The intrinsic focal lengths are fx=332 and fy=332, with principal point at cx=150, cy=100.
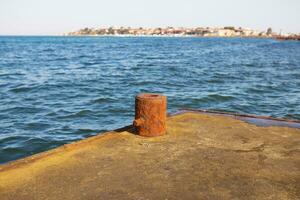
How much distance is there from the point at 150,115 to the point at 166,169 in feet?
4.08

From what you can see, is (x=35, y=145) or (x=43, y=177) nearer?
(x=43, y=177)

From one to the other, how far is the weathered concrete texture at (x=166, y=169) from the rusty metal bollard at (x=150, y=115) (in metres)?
0.14

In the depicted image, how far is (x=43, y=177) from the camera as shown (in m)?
3.60

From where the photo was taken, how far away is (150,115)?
4.94 m

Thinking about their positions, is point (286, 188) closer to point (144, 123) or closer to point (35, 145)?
point (144, 123)

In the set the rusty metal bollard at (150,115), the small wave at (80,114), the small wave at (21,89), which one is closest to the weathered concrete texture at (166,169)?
the rusty metal bollard at (150,115)

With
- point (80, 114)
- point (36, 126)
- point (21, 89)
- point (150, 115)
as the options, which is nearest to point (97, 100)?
point (80, 114)

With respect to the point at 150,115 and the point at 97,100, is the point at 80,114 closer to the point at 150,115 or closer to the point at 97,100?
the point at 97,100

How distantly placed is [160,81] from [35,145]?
39.2ft

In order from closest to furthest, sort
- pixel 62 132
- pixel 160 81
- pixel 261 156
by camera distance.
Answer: pixel 261 156, pixel 62 132, pixel 160 81

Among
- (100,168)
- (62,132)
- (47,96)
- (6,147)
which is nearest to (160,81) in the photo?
(47,96)

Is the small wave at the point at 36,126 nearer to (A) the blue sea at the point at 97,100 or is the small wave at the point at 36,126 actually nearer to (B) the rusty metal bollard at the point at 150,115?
(A) the blue sea at the point at 97,100

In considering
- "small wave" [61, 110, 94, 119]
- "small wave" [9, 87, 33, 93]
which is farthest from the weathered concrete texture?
"small wave" [9, 87, 33, 93]

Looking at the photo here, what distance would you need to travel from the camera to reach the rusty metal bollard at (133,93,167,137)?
4875mm
